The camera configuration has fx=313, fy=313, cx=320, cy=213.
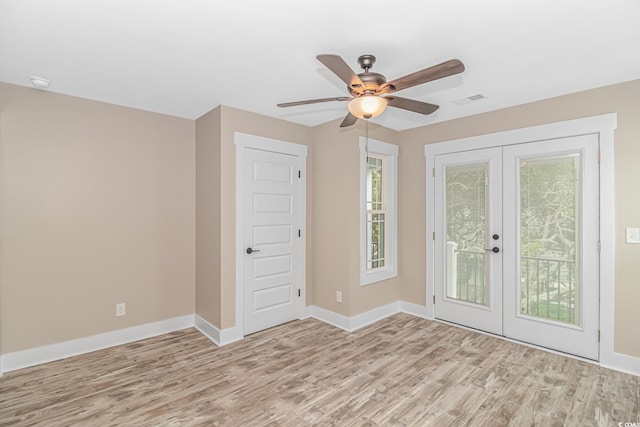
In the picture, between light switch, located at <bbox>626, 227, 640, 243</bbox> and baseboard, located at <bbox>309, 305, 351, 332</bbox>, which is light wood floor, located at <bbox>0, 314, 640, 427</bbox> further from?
light switch, located at <bbox>626, 227, 640, 243</bbox>

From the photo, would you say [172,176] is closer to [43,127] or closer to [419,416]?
[43,127]

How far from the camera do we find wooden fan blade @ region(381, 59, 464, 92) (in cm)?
177

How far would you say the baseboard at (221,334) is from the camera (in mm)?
3325

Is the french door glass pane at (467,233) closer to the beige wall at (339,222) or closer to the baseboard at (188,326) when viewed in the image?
the baseboard at (188,326)

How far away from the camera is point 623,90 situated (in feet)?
9.08

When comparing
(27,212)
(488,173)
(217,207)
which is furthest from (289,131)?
(27,212)

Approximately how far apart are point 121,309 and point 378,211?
319 cm

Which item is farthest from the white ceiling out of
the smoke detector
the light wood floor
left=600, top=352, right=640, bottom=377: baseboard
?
the light wood floor

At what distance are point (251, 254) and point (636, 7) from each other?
355cm

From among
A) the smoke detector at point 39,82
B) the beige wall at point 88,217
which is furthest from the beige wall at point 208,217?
the smoke detector at point 39,82

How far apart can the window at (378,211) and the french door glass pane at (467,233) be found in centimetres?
71

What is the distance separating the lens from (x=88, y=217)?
3174 millimetres

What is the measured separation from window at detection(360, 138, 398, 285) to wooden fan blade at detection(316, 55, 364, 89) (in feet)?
5.84

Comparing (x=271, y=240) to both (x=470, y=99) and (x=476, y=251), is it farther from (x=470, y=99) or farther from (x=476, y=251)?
(x=470, y=99)
